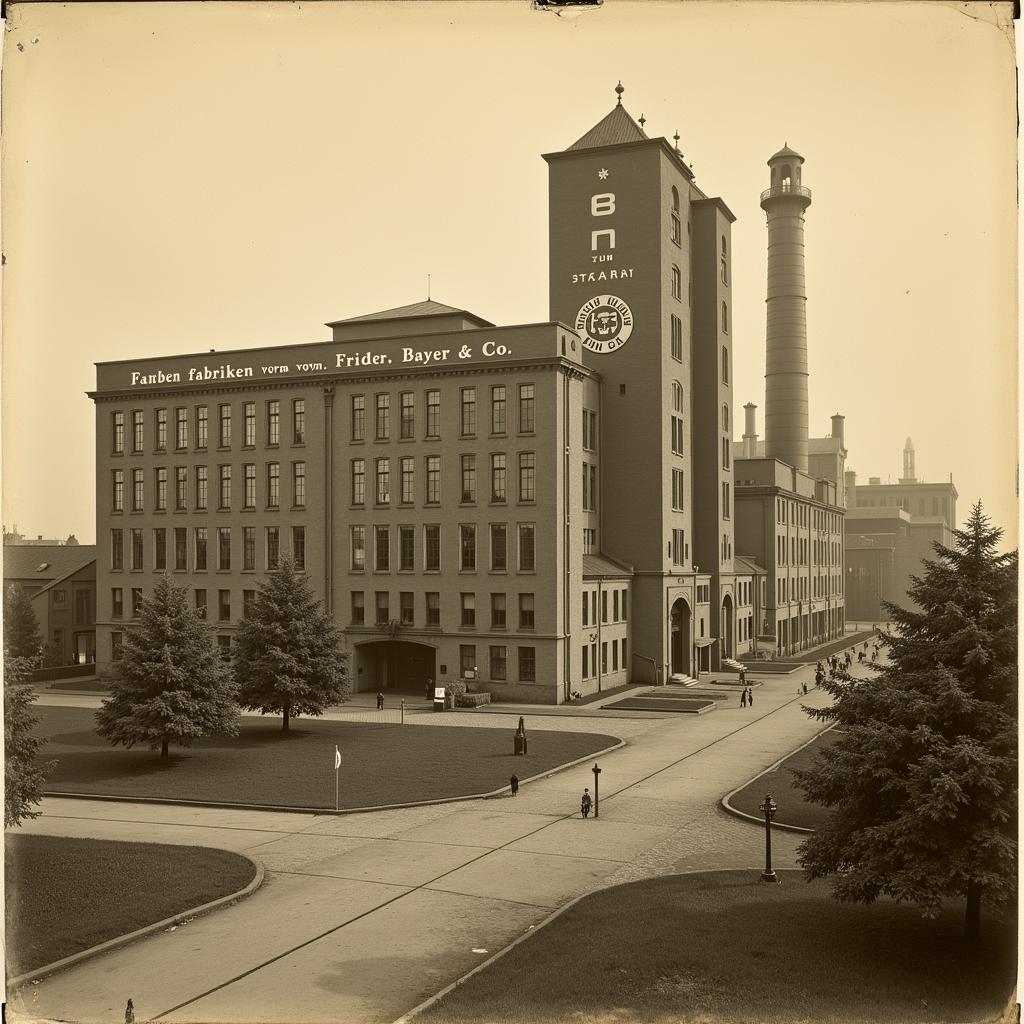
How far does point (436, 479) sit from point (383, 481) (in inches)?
134

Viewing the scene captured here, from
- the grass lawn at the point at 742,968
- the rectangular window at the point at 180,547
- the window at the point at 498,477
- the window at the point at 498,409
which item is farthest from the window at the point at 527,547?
the grass lawn at the point at 742,968

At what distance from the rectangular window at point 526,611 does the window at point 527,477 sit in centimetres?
→ 539

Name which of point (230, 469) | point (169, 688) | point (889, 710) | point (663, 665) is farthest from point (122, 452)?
point (889, 710)

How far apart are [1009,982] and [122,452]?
63250mm

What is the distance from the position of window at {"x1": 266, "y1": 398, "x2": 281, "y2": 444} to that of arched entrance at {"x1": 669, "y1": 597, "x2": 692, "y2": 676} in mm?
27493

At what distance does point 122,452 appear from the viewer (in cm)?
6506

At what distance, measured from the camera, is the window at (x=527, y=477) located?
55094mm

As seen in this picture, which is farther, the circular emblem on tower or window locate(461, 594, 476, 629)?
the circular emblem on tower

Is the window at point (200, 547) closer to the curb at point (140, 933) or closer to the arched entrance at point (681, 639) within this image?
the arched entrance at point (681, 639)

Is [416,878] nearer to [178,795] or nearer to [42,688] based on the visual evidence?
[178,795]

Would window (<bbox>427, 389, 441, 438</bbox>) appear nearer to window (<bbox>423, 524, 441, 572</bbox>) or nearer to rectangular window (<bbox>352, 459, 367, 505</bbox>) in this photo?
rectangular window (<bbox>352, 459, 367, 505</bbox>)

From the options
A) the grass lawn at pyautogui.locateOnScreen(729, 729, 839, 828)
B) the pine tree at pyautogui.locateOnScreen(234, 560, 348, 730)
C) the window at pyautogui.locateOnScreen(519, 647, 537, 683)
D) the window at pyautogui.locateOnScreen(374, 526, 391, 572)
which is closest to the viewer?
the grass lawn at pyautogui.locateOnScreen(729, 729, 839, 828)

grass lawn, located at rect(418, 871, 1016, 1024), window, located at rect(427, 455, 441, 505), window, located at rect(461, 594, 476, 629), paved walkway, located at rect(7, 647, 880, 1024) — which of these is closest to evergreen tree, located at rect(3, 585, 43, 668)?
window, located at rect(427, 455, 441, 505)

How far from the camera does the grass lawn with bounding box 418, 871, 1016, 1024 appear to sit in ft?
43.6
